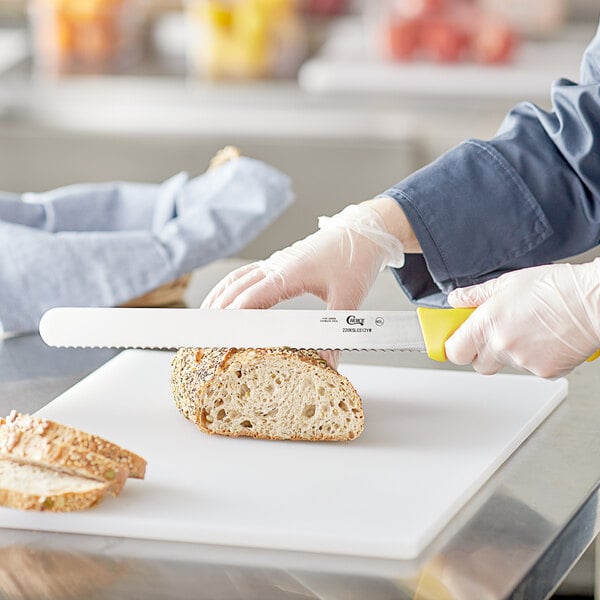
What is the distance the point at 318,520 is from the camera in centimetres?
105

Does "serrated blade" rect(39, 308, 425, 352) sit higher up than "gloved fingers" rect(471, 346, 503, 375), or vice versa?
"serrated blade" rect(39, 308, 425, 352)

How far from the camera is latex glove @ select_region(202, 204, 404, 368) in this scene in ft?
4.36

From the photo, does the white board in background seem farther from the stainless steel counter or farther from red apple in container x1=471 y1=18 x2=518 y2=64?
the stainless steel counter

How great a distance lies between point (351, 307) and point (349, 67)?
1.58m

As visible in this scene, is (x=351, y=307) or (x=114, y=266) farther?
(x=114, y=266)

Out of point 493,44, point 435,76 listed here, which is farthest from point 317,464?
point 493,44

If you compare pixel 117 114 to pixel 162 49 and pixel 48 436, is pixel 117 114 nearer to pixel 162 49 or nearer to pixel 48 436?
pixel 162 49

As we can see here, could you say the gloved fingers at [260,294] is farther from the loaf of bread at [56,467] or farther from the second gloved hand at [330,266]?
the loaf of bread at [56,467]

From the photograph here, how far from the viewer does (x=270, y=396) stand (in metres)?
1.24

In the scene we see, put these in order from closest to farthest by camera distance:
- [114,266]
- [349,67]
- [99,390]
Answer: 1. [99,390]
2. [114,266]
3. [349,67]

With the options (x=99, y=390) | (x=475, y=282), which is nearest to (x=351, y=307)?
(x=475, y=282)

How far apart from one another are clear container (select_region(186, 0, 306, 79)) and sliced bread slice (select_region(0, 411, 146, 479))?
1.98 metres

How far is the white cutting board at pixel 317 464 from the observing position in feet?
3.39

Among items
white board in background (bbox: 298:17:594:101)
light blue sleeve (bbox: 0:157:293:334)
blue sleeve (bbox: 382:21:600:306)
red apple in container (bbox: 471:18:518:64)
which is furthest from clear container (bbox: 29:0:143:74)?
blue sleeve (bbox: 382:21:600:306)
